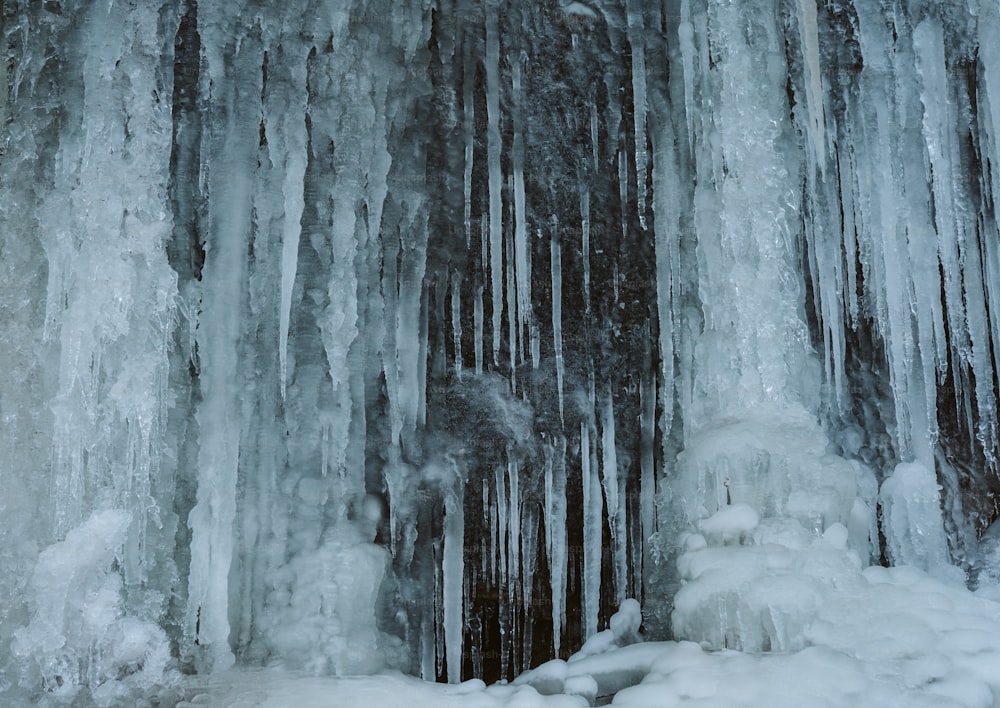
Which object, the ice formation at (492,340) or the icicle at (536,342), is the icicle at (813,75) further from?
the icicle at (536,342)

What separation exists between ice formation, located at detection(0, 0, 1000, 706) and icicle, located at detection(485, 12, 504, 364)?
1.0 inches

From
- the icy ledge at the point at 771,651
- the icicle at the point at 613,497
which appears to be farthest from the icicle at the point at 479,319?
the icy ledge at the point at 771,651

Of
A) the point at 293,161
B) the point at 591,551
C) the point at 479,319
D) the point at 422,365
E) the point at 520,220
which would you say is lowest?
the point at 591,551

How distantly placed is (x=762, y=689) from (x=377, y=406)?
10.2ft

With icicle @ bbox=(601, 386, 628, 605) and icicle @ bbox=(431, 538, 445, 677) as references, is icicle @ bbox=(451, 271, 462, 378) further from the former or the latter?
icicle @ bbox=(431, 538, 445, 677)

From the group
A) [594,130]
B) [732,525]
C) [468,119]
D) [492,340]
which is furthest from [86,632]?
[594,130]

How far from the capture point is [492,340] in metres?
6.26

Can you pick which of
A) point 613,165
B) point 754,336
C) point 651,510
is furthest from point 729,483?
point 613,165

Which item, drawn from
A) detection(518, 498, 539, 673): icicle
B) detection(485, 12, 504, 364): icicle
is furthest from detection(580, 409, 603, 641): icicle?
detection(485, 12, 504, 364): icicle

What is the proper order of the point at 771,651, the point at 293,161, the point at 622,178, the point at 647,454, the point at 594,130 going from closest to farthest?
the point at 771,651 → the point at 293,161 → the point at 594,130 → the point at 622,178 → the point at 647,454

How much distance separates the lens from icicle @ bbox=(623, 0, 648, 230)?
5.43 m

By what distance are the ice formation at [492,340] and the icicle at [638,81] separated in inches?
0.7

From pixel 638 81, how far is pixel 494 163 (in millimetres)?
828

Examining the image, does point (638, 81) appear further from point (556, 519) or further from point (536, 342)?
point (556, 519)
